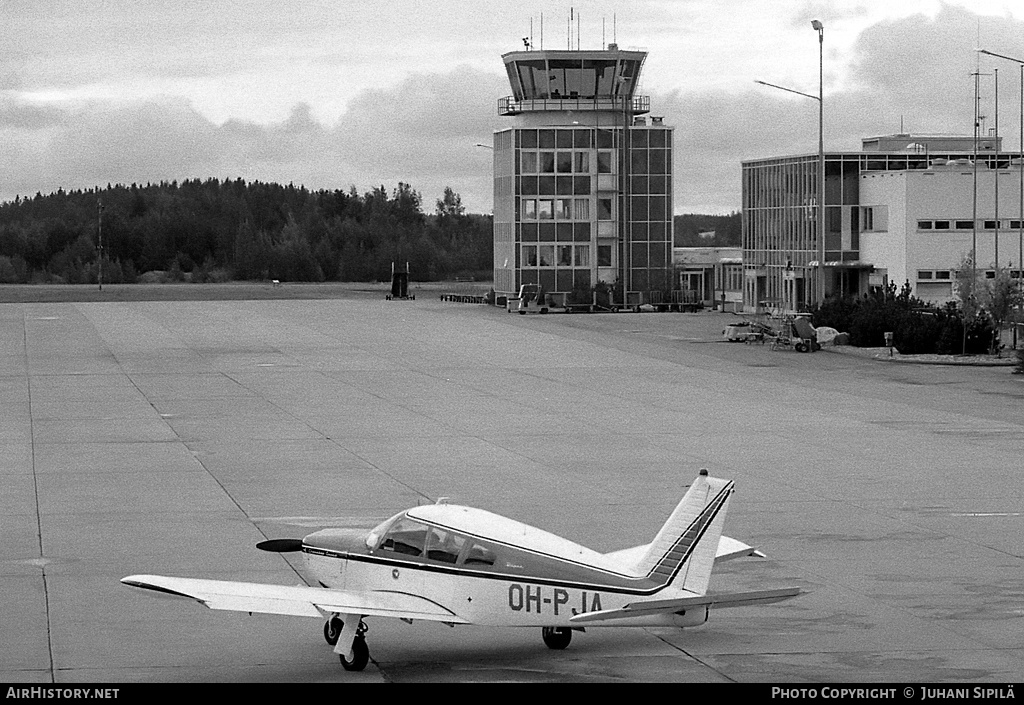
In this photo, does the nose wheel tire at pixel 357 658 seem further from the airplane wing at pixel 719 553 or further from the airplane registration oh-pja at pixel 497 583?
the airplane wing at pixel 719 553

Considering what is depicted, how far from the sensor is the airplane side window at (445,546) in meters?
16.3

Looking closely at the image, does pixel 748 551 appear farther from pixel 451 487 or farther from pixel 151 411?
pixel 151 411

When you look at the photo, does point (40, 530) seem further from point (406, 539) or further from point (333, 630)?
point (406, 539)

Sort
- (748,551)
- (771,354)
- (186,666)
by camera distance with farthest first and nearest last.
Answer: (771,354) → (748,551) → (186,666)

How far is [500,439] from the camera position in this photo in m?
37.4

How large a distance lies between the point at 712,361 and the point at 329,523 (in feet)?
127

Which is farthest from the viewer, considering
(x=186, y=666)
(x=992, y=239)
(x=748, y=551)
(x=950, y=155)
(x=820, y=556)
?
(x=950, y=155)

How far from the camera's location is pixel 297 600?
1579cm

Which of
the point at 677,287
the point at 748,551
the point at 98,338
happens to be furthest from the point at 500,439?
the point at 677,287

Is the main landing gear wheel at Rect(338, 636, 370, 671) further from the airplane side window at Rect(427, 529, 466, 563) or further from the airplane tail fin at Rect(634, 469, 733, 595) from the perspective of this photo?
the airplane tail fin at Rect(634, 469, 733, 595)

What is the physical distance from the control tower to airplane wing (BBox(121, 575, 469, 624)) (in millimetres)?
99434

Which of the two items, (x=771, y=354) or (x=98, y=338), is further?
(x=98, y=338)

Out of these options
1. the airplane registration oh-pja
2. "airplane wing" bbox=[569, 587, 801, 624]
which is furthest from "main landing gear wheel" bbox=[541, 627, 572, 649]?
"airplane wing" bbox=[569, 587, 801, 624]

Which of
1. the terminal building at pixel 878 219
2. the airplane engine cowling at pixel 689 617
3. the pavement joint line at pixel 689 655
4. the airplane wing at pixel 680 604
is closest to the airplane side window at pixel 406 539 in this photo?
the airplane wing at pixel 680 604
